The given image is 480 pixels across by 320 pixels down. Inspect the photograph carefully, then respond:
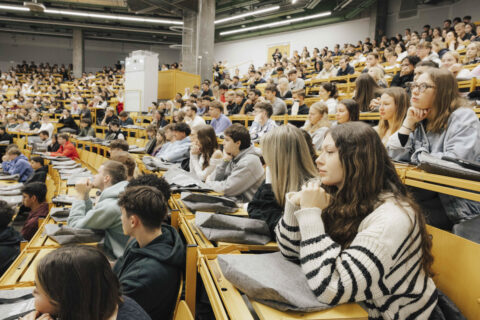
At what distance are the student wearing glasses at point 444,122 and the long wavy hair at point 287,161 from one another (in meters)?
0.60

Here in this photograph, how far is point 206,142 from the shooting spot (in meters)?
3.44

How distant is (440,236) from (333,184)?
1.58 feet

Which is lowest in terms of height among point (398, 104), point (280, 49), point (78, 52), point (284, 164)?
point (284, 164)

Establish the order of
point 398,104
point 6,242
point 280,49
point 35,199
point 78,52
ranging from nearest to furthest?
point 398,104 < point 6,242 < point 35,199 < point 280,49 < point 78,52

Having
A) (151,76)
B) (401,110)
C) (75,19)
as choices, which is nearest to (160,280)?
(401,110)

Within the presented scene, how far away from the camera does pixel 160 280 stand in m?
1.50

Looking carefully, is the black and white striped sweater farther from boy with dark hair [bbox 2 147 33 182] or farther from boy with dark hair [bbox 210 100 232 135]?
boy with dark hair [bbox 2 147 33 182]

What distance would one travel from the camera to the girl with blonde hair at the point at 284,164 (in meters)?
1.65

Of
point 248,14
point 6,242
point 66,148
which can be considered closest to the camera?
point 6,242

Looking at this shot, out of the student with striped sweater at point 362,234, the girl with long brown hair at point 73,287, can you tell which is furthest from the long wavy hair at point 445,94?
the girl with long brown hair at point 73,287

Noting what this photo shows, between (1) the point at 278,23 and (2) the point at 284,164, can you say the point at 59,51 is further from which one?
(2) the point at 284,164

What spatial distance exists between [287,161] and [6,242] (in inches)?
94.5

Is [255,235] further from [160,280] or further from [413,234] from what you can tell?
[413,234]

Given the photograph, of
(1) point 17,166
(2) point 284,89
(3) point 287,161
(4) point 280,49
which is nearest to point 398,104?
(3) point 287,161
